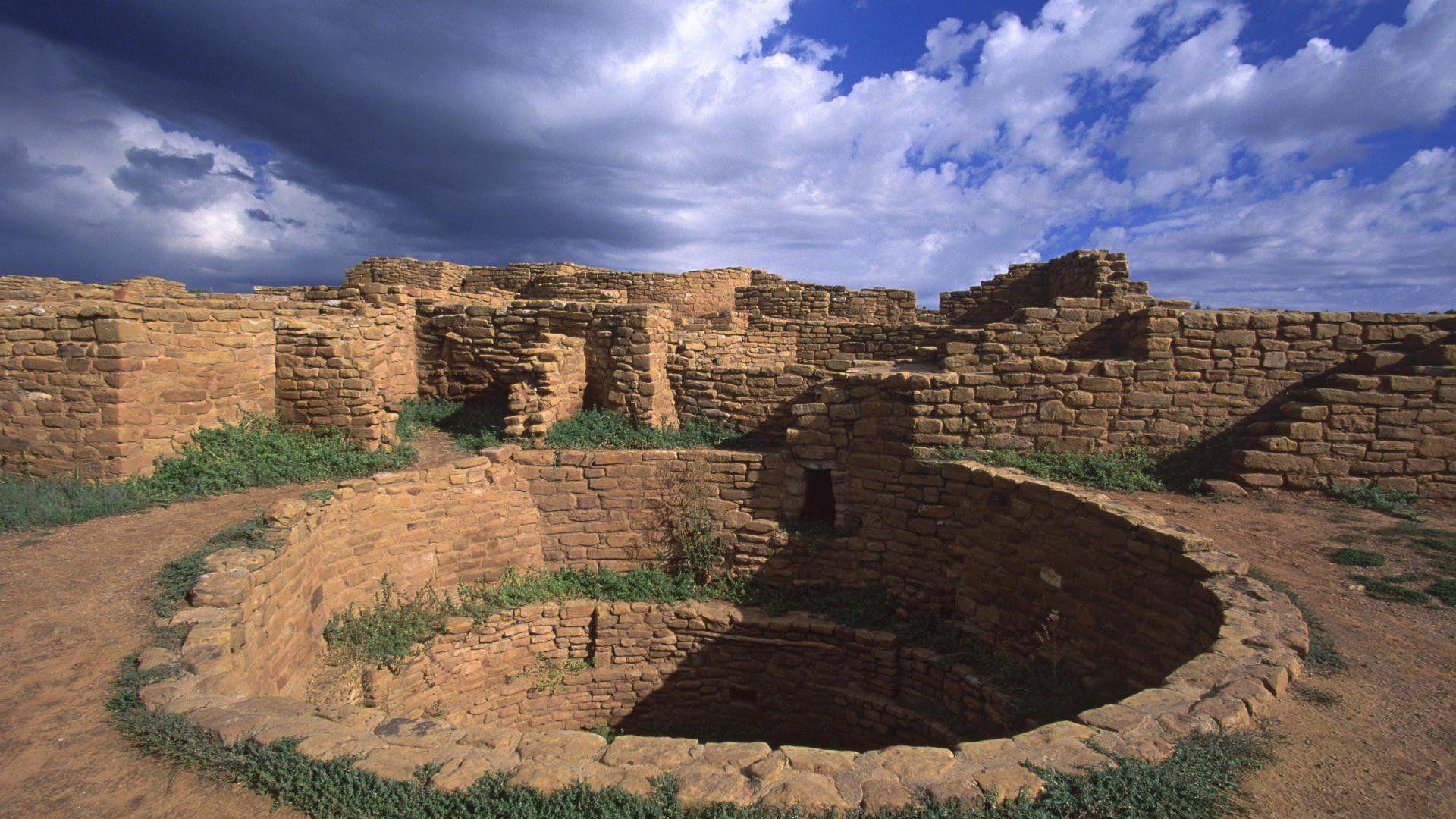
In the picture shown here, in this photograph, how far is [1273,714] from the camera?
390cm

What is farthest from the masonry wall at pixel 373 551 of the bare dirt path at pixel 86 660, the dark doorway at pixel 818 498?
the dark doorway at pixel 818 498

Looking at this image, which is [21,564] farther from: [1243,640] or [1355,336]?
[1355,336]

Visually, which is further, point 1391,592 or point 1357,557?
point 1357,557

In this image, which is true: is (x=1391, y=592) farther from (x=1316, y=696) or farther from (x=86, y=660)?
(x=86, y=660)

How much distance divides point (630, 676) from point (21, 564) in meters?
6.39

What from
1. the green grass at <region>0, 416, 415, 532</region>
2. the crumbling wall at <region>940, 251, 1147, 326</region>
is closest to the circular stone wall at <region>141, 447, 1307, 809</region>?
the green grass at <region>0, 416, 415, 532</region>

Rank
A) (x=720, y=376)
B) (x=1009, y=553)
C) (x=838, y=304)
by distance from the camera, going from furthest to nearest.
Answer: (x=838, y=304)
(x=720, y=376)
(x=1009, y=553)

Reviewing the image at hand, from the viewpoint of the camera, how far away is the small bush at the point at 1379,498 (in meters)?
6.99

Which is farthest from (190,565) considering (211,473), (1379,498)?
(1379,498)

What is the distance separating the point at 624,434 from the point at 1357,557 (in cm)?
844

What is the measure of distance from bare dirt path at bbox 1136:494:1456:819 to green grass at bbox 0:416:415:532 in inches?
377

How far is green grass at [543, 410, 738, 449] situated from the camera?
9.80m

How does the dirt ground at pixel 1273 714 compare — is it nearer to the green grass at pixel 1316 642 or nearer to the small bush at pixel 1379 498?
the green grass at pixel 1316 642

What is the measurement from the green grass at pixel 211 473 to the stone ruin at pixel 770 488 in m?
0.28
